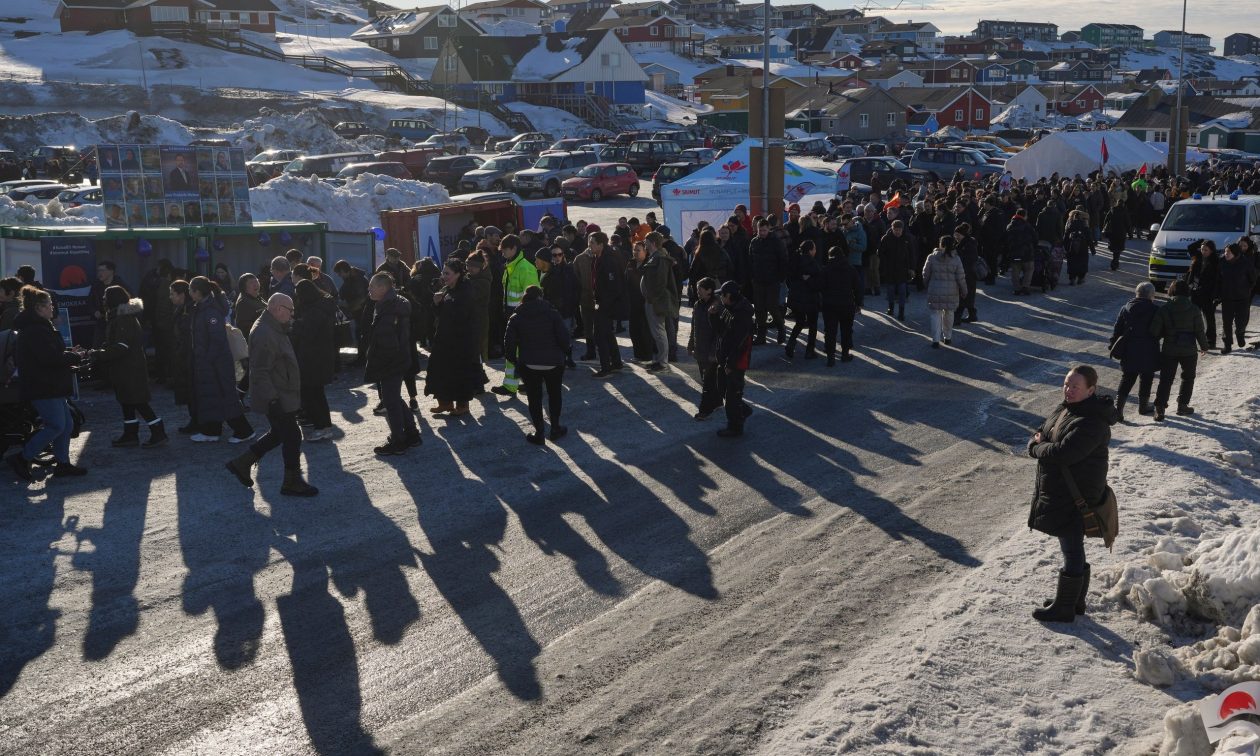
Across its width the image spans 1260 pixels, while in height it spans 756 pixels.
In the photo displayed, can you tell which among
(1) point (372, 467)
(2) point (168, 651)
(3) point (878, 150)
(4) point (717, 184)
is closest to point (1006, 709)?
(2) point (168, 651)

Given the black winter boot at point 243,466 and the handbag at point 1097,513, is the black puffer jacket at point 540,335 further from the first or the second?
the handbag at point 1097,513

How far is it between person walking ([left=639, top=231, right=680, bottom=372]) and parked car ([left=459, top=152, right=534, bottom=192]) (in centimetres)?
2657

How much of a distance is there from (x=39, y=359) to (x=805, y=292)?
9002mm

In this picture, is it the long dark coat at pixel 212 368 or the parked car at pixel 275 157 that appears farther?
the parked car at pixel 275 157

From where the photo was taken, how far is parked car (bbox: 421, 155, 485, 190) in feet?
139

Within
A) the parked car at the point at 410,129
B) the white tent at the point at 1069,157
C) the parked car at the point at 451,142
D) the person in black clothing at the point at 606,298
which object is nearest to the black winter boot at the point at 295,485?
the person in black clothing at the point at 606,298

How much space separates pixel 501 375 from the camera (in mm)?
14688

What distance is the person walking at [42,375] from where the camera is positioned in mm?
10000

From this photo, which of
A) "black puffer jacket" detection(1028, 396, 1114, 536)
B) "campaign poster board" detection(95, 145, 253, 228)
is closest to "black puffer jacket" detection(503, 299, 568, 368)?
"black puffer jacket" detection(1028, 396, 1114, 536)

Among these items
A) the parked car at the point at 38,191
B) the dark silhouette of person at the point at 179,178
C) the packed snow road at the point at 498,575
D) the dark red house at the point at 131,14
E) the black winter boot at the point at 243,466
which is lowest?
the packed snow road at the point at 498,575

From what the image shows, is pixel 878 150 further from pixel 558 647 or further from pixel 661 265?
pixel 558 647

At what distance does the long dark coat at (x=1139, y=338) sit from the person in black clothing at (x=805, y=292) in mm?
3975

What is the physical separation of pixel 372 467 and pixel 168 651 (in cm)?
386

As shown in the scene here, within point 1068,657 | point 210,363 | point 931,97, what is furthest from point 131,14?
point 1068,657
